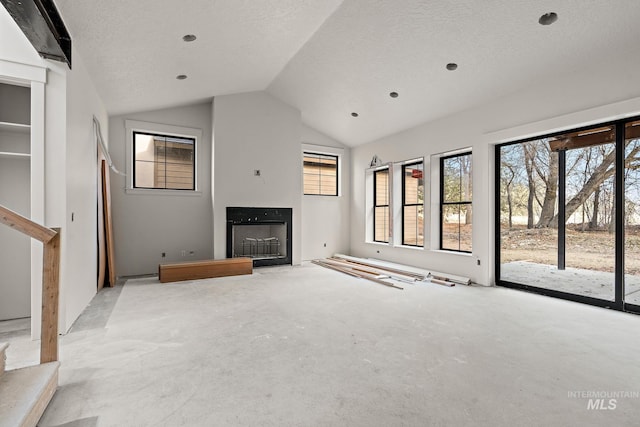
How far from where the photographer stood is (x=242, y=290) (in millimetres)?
4496

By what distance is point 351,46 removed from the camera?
14.2 feet

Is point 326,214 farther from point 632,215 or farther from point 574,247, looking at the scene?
point 632,215

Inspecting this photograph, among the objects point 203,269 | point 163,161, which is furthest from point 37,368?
point 163,161

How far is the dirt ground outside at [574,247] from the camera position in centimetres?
355

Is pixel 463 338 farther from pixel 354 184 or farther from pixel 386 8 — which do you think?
pixel 354 184

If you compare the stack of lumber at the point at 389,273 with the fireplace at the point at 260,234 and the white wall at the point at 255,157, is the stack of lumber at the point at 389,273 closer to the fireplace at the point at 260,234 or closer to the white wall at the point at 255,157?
the fireplace at the point at 260,234

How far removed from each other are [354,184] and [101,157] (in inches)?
205

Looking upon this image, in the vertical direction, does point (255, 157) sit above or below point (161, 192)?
above

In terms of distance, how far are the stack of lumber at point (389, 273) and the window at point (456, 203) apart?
0.68 m

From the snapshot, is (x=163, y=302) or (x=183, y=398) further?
(x=163, y=302)

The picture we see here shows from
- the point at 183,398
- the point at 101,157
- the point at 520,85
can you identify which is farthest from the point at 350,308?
the point at 101,157

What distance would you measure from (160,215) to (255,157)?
2137mm

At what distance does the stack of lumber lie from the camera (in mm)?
4941

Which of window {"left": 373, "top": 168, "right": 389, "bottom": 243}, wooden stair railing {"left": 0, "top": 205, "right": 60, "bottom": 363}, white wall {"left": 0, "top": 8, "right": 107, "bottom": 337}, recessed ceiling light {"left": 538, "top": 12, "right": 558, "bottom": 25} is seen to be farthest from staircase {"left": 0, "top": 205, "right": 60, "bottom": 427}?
window {"left": 373, "top": 168, "right": 389, "bottom": 243}
